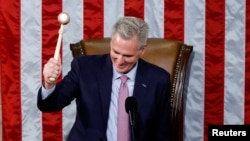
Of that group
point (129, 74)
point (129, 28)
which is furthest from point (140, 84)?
point (129, 28)

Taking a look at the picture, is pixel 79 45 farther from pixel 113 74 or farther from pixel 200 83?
pixel 200 83

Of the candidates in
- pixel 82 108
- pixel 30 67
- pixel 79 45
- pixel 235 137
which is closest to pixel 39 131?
pixel 30 67

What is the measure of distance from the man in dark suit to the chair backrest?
0.33m

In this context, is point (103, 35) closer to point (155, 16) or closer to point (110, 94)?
point (155, 16)

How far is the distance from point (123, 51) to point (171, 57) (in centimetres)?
59

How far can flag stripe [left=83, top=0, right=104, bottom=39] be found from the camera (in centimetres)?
258

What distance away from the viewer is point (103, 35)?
2609 millimetres

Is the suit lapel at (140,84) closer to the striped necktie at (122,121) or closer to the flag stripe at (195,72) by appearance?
the striped necktie at (122,121)

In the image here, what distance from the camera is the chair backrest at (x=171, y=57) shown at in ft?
7.47

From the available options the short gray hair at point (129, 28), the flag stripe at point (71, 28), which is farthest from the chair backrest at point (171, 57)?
the short gray hair at point (129, 28)

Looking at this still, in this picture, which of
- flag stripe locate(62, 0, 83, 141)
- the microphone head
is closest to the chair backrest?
flag stripe locate(62, 0, 83, 141)

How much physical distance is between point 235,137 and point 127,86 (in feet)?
1.97

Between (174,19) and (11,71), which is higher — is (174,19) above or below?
above

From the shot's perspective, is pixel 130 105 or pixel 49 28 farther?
pixel 49 28
